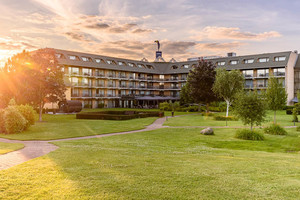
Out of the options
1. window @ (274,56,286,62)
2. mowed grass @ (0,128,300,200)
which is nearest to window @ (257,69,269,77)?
window @ (274,56,286,62)

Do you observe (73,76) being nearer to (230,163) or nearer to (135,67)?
(135,67)

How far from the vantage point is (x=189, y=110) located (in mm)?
50062

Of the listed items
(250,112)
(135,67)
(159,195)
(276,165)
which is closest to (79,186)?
(159,195)

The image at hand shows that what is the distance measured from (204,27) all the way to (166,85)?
47.9 metres

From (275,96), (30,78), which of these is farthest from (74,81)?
(275,96)

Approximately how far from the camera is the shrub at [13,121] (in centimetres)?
1961

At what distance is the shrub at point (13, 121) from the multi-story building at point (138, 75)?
105 ft

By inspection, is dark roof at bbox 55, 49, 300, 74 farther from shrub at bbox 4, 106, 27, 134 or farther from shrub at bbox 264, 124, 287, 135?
shrub at bbox 264, 124, 287, 135

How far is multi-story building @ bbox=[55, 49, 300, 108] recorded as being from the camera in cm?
5728

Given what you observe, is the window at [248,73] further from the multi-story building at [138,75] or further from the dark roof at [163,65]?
→ the dark roof at [163,65]

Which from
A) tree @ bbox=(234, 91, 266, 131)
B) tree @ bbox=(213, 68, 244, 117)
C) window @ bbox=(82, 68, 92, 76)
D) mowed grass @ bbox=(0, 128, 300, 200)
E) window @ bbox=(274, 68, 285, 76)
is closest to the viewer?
mowed grass @ bbox=(0, 128, 300, 200)

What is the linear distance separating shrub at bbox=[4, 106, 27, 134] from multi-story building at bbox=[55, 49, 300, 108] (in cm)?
3204

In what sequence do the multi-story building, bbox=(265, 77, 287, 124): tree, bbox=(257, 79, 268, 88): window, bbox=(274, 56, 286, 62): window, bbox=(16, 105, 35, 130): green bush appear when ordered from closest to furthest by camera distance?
bbox=(16, 105, 35, 130): green bush, bbox=(265, 77, 287, 124): tree, the multi-story building, bbox=(274, 56, 286, 62): window, bbox=(257, 79, 268, 88): window

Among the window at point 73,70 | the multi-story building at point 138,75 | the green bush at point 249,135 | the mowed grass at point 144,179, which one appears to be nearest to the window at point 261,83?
the multi-story building at point 138,75
